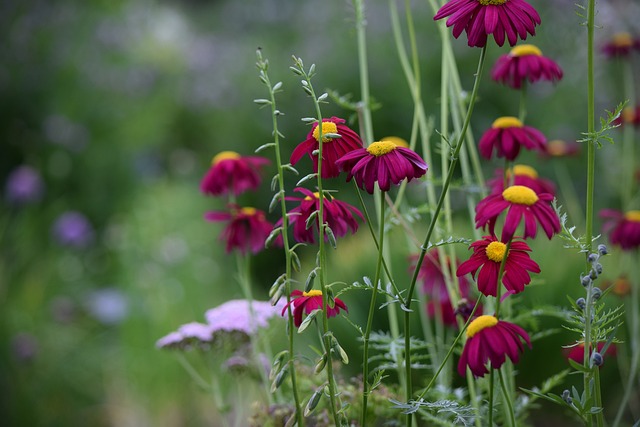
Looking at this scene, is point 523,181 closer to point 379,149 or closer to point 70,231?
point 379,149

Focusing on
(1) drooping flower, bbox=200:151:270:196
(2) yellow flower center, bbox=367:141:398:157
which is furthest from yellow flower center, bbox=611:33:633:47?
(2) yellow flower center, bbox=367:141:398:157

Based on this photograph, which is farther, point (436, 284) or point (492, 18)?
point (436, 284)

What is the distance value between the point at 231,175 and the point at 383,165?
0.52 meters

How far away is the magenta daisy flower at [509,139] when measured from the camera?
3.76 ft

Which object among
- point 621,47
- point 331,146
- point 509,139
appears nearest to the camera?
point 331,146

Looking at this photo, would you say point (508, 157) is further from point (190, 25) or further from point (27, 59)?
point (190, 25)

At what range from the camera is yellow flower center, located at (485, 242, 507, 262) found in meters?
0.84

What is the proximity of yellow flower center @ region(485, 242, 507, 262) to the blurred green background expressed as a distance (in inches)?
40.8

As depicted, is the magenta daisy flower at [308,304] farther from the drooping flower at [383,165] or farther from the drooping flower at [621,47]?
the drooping flower at [621,47]

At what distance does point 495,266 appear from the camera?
2.78 feet

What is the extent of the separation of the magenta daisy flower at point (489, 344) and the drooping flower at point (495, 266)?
0.04 m

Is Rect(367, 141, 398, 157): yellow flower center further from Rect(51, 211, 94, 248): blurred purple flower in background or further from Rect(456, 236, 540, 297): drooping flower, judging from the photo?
Rect(51, 211, 94, 248): blurred purple flower in background

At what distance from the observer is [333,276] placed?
249 centimetres

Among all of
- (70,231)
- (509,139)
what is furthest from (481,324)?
(70,231)
